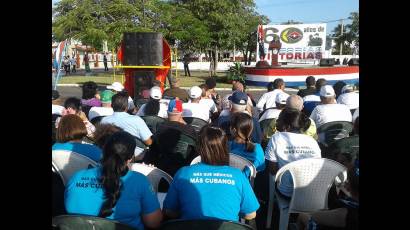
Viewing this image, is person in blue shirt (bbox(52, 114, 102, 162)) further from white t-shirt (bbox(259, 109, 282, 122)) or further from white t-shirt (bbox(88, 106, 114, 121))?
white t-shirt (bbox(259, 109, 282, 122))

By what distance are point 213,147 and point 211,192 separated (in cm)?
35

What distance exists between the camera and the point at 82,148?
13.0 ft

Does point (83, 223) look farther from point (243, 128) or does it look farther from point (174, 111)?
point (174, 111)

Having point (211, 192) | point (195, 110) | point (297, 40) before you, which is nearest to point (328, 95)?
point (195, 110)

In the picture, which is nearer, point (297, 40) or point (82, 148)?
point (82, 148)

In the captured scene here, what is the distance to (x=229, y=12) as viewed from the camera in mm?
30922

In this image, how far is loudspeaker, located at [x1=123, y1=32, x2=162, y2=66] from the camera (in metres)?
13.3

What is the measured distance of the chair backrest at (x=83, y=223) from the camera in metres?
2.28

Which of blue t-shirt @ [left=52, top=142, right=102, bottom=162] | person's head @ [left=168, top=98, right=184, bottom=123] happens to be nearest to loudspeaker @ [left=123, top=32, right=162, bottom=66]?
person's head @ [left=168, top=98, right=184, bottom=123]

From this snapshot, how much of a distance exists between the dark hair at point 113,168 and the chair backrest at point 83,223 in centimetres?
43
